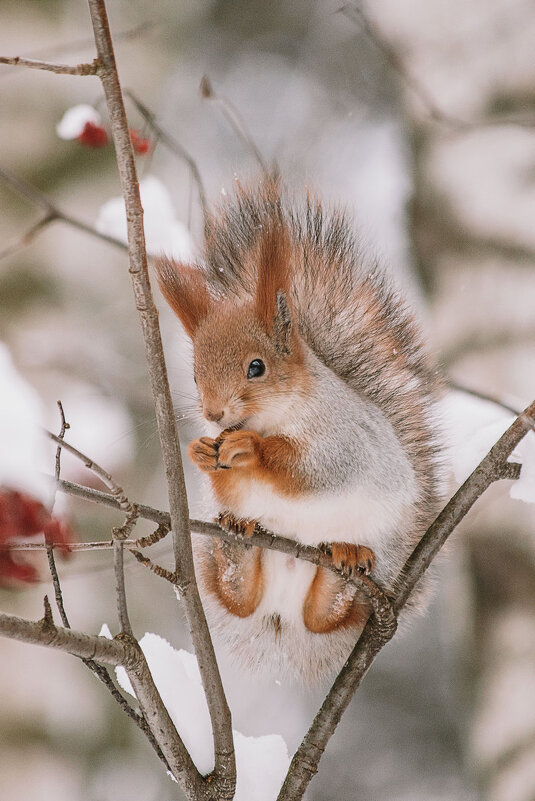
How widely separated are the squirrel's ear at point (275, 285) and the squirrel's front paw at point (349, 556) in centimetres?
26

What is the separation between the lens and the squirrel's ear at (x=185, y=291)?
3.09 feet

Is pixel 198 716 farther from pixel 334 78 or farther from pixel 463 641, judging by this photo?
pixel 334 78

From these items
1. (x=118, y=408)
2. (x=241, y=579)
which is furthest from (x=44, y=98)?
(x=241, y=579)

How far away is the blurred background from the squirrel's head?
0.84 metres

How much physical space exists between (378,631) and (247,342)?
0.38 meters

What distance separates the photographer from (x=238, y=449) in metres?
0.88

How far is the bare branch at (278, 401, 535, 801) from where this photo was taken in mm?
849

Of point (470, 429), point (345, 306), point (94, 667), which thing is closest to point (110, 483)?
point (94, 667)

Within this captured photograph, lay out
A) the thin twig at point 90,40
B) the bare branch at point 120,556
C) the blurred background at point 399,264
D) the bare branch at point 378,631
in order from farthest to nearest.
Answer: the blurred background at point 399,264, the thin twig at point 90,40, the bare branch at point 378,631, the bare branch at point 120,556

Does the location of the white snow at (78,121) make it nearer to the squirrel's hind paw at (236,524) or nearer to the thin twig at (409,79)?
the thin twig at (409,79)

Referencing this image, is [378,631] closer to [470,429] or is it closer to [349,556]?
[349,556]

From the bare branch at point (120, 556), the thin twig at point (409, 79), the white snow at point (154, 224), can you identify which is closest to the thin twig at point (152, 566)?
the bare branch at point (120, 556)

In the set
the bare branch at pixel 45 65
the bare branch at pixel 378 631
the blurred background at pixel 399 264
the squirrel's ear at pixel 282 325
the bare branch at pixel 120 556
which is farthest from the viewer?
the blurred background at pixel 399 264

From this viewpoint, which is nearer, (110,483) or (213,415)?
(110,483)
